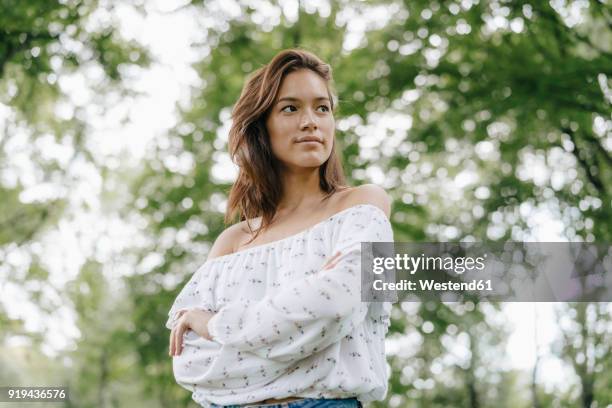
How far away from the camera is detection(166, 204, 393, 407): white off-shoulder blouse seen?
1.91 meters

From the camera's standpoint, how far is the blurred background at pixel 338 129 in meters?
7.82

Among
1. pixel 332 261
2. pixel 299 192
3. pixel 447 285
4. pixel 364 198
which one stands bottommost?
pixel 332 261

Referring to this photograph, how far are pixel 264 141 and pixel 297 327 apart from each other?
2.47 feet

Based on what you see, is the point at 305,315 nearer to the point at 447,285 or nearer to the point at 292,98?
the point at 292,98

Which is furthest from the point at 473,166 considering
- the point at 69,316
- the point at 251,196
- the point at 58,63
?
the point at 251,196

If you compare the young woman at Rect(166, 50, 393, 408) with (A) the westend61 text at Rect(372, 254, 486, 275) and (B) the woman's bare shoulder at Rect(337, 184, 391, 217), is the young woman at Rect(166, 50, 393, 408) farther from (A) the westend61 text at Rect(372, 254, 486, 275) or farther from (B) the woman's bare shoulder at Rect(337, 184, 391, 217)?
(A) the westend61 text at Rect(372, 254, 486, 275)

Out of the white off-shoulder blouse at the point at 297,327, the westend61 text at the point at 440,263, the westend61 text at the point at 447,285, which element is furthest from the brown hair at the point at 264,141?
the westend61 text at the point at 447,285

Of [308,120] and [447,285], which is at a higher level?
[447,285]

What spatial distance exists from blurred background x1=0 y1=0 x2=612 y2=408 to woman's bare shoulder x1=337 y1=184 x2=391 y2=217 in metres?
5.36

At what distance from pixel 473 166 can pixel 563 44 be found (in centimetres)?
295

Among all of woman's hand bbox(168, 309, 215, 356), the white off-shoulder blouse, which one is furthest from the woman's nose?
woman's hand bbox(168, 309, 215, 356)

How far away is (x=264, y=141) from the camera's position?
8.09 feet

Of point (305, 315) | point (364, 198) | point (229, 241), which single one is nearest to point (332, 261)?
point (305, 315)

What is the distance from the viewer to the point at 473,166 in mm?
10508
